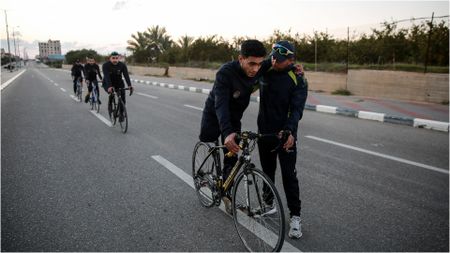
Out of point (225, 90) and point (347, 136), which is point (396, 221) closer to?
point (225, 90)

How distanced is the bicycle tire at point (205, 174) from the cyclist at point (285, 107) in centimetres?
61

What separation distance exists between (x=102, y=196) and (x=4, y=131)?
5.39m

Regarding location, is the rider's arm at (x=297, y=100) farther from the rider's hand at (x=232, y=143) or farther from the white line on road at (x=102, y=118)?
the white line on road at (x=102, y=118)

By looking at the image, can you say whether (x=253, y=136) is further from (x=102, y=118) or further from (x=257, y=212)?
(x=102, y=118)

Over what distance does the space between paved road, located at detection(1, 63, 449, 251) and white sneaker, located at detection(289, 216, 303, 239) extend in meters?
0.08

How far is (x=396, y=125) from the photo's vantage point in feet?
30.2

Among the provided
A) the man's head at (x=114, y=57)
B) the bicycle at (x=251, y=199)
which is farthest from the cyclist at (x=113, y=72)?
the bicycle at (x=251, y=199)

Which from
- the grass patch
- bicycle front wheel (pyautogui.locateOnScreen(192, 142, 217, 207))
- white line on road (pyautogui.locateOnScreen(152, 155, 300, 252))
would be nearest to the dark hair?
bicycle front wheel (pyautogui.locateOnScreen(192, 142, 217, 207))

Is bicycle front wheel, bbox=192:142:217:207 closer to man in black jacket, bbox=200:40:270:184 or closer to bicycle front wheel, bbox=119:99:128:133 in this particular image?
man in black jacket, bbox=200:40:270:184

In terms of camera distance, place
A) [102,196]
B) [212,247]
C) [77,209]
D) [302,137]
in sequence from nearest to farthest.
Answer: [212,247], [77,209], [102,196], [302,137]

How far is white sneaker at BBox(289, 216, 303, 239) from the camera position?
3.15 metres

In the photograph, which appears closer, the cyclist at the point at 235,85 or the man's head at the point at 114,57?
the cyclist at the point at 235,85

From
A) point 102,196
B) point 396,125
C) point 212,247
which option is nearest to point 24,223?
point 102,196

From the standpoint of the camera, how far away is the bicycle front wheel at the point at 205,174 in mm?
3566
